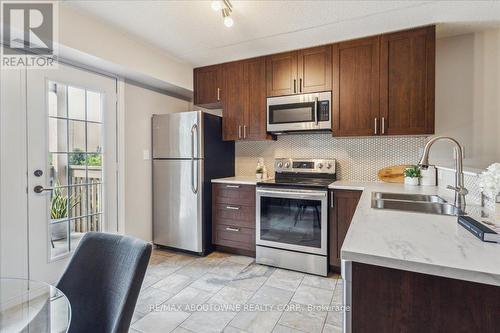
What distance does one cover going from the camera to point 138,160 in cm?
310

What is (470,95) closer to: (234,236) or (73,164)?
(234,236)

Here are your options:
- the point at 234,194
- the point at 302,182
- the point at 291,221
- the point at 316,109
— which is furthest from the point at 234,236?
the point at 316,109

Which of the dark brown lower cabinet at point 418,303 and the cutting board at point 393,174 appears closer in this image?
the dark brown lower cabinet at point 418,303

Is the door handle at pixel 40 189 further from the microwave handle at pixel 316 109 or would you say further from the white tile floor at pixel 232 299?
the microwave handle at pixel 316 109

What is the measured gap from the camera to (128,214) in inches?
117

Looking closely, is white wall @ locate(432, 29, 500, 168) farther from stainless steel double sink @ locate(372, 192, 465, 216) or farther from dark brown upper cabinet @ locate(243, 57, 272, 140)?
dark brown upper cabinet @ locate(243, 57, 272, 140)

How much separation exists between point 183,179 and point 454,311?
2.69 m

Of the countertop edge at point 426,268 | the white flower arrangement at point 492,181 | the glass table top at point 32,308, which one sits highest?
the white flower arrangement at point 492,181

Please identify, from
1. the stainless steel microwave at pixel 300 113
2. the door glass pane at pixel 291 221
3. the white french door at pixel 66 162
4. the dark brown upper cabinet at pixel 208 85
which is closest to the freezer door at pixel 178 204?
the white french door at pixel 66 162

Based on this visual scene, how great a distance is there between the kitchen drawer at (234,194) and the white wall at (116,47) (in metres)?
1.43

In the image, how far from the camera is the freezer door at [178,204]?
118 inches

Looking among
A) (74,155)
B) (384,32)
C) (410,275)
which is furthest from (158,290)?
(384,32)

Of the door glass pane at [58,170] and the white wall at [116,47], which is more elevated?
the white wall at [116,47]

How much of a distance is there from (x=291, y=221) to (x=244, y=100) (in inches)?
61.2
